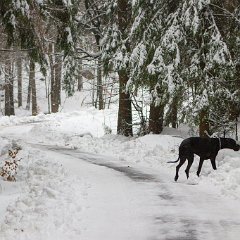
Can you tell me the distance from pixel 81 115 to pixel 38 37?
21.3m

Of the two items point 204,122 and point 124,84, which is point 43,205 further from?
point 124,84

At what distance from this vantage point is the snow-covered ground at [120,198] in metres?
6.79

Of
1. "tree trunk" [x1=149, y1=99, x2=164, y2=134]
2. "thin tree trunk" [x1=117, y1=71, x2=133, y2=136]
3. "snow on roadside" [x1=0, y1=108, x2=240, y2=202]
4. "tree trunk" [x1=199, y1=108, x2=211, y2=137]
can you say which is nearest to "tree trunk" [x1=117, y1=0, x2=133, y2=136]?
"thin tree trunk" [x1=117, y1=71, x2=133, y2=136]

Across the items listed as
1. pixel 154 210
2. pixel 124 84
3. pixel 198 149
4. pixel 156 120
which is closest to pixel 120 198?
pixel 154 210

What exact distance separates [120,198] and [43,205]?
70.1 inches

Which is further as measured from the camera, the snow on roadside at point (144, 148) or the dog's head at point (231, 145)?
the dog's head at point (231, 145)

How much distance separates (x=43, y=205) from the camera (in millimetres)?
7902

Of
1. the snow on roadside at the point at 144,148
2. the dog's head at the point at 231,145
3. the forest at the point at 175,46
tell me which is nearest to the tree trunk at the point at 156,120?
the snow on roadside at the point at 144,148

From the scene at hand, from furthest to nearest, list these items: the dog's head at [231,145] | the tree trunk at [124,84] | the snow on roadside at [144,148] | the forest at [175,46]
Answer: the tree trunk at [124,84] → the dog's head at [231,145] → the forest at [175,46] → the snow on roadside at [144,148]

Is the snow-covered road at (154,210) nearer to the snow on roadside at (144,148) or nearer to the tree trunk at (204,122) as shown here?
the snow on roadside at (144,148)

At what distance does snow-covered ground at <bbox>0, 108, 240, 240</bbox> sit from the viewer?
22.3 feet

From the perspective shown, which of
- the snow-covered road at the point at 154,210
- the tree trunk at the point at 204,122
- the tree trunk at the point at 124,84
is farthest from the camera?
the tree trunk at the point at 124,84

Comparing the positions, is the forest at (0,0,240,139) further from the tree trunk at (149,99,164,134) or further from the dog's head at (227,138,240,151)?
the dog's head at (227,138,240,151)

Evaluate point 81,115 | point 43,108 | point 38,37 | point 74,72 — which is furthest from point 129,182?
point 43,108
